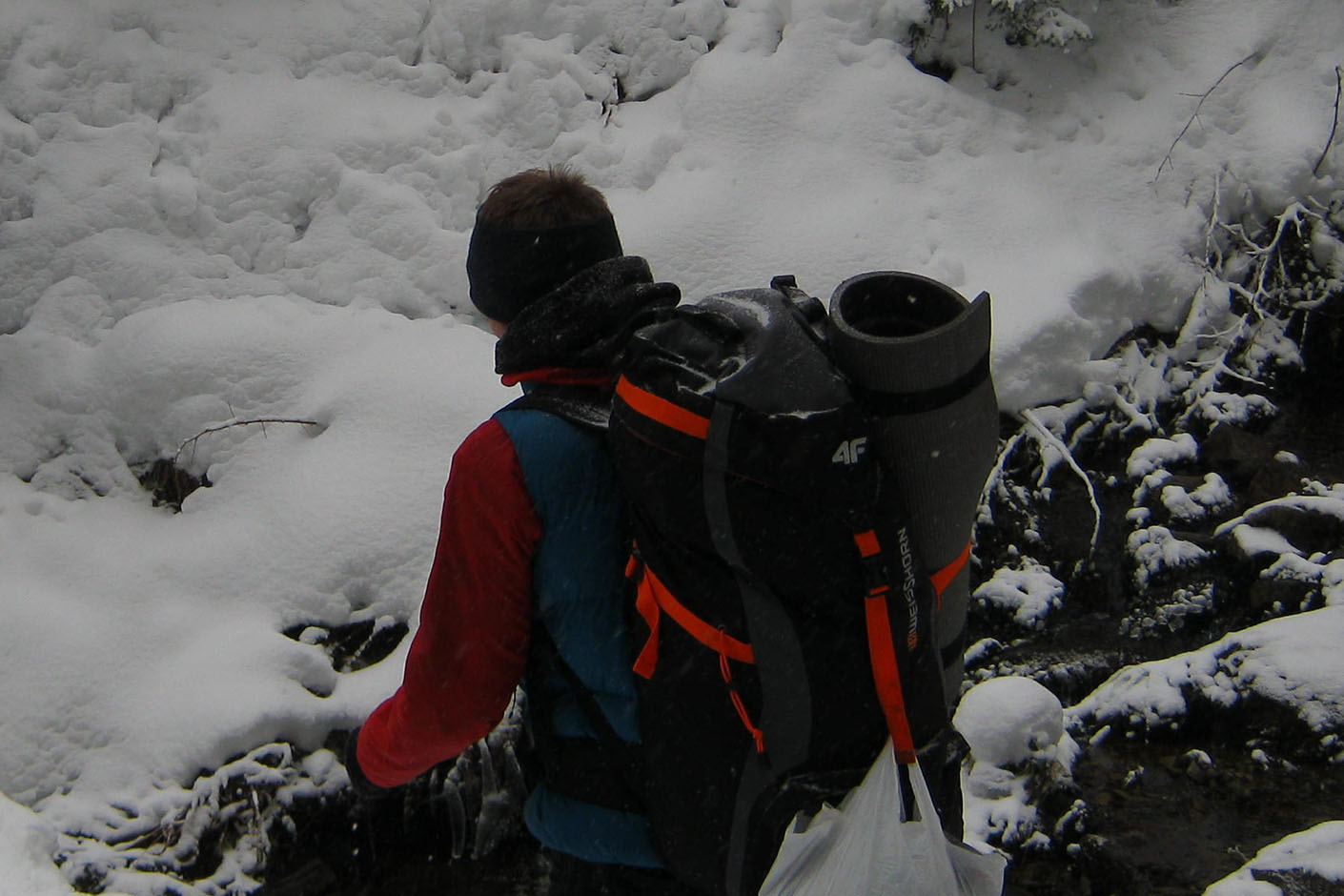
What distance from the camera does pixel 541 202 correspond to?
6.23ft

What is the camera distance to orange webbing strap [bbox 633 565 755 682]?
1.61 m

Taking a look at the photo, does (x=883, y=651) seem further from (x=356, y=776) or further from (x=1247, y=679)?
(x=1247, y=679)

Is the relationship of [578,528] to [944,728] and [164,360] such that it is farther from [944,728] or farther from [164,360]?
[164,360]

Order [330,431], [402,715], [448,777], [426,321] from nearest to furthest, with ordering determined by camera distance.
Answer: [402,715], [448,777], [330,431], [426,321]

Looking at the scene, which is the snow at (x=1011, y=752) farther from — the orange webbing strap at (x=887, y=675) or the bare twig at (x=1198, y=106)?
the bare twig at (x=1198, y=106)

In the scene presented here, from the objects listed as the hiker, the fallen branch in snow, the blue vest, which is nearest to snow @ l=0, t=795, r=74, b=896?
the hiker

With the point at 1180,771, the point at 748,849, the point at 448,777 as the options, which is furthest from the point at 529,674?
the point at 1180,771

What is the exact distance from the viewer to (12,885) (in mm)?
2158

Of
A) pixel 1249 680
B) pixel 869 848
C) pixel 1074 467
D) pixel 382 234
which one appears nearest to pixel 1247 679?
pixel 1249 680

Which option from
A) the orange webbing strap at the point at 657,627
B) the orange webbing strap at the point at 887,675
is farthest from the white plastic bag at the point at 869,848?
the orange webbing strap at the point at 657,627

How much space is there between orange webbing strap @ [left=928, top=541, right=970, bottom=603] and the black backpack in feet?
0.31

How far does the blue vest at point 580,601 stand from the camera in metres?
1.73

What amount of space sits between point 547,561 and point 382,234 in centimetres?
416

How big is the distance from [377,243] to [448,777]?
2859mm
